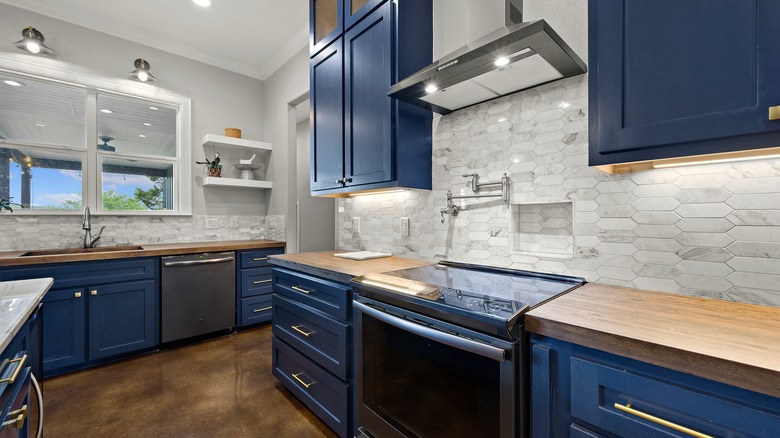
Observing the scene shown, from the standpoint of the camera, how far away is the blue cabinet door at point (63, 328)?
2451 mm

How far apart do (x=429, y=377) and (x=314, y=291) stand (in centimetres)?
91

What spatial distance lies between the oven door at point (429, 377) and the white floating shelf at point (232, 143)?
9.92 ft

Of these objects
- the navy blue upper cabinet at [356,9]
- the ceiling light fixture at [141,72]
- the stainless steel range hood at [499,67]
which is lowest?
the stainless steel range hood at [499,67]

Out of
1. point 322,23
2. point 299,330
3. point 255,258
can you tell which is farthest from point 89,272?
point 322,23

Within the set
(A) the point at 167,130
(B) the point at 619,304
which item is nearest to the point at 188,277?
(A) the point at 167,130

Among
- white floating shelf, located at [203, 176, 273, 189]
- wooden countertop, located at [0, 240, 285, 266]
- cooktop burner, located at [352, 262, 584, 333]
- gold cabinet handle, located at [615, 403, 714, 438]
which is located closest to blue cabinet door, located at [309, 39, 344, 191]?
cooktop burner, located at [352, 262, 584, 333]

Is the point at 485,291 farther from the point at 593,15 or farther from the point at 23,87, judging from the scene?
the point at 23,87

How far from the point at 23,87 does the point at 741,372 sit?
488cm

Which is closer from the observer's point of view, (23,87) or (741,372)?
(741,372)

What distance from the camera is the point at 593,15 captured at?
114cm

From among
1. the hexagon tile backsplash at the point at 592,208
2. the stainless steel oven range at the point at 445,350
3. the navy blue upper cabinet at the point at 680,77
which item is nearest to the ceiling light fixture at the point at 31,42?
the hexagon tile backsplash at the point at 592,208

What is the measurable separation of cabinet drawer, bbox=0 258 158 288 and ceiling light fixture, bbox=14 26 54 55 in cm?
192

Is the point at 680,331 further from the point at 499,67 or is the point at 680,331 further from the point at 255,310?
the point at 255,310

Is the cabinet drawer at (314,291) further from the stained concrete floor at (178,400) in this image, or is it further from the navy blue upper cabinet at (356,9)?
the navy blue upper cabinet at (356,9)
